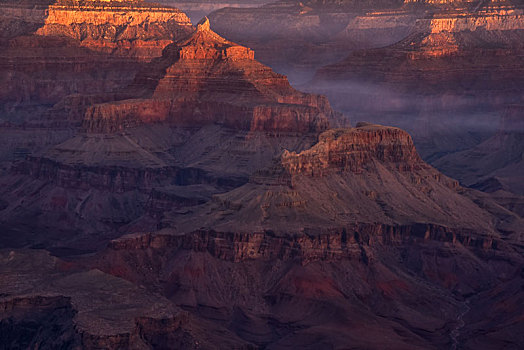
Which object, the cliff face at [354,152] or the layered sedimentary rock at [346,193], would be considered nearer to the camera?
the layered sedimentary rock at [346,193]

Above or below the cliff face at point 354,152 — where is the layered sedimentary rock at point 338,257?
below

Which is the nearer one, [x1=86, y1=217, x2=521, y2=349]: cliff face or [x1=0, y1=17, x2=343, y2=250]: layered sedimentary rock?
A: [x1=86, y1=217, x2=521, y2=349]: cliff face

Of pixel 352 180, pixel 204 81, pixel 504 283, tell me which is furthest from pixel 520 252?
pixel 204 81

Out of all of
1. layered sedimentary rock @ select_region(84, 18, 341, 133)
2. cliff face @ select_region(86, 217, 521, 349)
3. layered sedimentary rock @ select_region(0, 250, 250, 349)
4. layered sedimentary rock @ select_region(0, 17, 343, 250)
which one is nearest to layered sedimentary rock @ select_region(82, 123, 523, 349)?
cliff face @ select_region(86, 217, 521, 349)

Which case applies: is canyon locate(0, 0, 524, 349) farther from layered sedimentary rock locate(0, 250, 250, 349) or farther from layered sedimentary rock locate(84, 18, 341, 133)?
layered sedimentary rock locate(84, 18, 341, 133)

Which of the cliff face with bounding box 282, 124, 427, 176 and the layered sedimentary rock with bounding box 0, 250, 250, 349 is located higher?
the cliff face with bounding box 282, 124, 427, 176

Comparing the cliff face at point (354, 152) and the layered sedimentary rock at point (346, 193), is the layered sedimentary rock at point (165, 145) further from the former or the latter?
the layered sedimentary rock at point (346, 193)

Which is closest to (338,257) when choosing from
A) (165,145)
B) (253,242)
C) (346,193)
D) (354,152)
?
(253,242)

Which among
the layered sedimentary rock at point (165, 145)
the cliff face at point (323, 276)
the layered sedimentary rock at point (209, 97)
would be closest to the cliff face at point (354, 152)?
the cliff face at point (323, 276)
